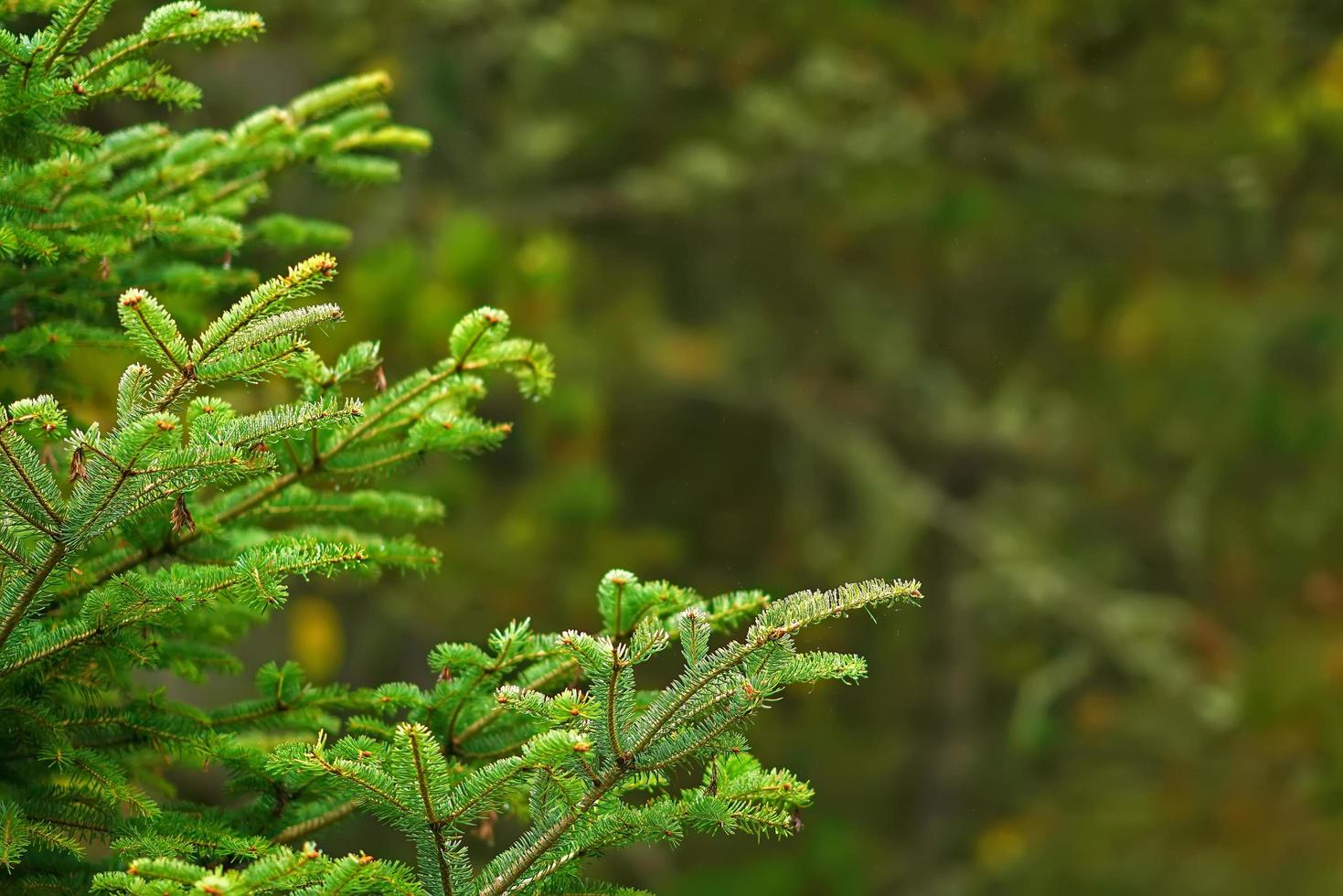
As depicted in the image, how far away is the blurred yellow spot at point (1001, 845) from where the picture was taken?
19.8 ft

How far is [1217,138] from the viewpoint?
578 cm

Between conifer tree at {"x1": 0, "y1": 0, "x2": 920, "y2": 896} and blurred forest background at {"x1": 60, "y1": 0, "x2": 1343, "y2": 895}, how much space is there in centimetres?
342

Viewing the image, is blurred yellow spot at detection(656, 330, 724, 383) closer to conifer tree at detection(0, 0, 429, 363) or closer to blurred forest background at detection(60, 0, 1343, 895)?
blurred forest background at detection(60, 0, 1343, 895)

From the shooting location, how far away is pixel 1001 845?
620cm

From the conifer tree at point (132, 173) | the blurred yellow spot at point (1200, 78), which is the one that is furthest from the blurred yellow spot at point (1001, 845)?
the conifer tree at point (132, 173)

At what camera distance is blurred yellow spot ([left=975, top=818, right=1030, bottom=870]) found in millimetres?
6039

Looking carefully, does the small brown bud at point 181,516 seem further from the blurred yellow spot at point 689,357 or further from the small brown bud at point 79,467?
the blurred yellow spot at point 689,357

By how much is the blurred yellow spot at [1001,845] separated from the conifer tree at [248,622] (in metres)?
4.72

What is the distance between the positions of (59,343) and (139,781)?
560 mm

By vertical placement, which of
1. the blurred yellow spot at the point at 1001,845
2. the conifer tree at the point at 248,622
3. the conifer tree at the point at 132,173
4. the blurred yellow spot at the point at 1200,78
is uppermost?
the blurred yellow spot at the point at 1200,78

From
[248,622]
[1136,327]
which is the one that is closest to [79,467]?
[248,622]

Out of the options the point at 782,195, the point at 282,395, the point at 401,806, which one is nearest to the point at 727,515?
the point at 782,195

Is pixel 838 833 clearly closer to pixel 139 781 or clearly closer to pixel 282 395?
pixel 282 395

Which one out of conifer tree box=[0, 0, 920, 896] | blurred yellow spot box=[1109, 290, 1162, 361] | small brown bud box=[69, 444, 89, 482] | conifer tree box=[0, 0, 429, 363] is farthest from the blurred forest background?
small brown bud box=[69, 444, 89, 482]
